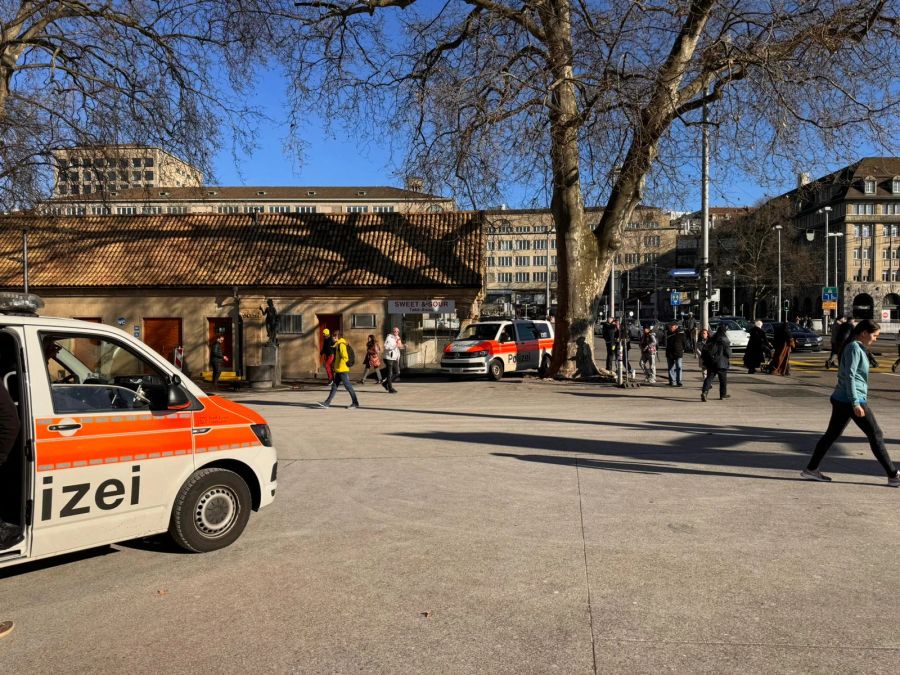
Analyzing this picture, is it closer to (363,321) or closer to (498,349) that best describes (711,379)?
(498,349)

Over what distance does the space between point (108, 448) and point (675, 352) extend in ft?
53.6

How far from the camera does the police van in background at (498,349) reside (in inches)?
878

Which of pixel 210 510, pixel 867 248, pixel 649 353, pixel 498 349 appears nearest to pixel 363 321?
pixel 498 349

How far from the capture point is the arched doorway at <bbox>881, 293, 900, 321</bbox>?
81931mm

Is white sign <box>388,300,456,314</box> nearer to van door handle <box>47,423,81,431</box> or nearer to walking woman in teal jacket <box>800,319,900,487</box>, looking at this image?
walking woman in teal jacket <box>800,319,900,487</box>

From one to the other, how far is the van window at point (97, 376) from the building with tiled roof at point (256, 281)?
20.0 meters

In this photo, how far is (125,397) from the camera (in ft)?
17.0

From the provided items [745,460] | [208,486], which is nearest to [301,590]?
[208,486]

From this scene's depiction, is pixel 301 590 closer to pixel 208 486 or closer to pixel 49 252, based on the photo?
pixel 208 486

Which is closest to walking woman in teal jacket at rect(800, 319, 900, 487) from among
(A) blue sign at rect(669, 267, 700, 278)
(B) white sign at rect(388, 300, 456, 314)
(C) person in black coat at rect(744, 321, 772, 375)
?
(C) person in black coat at rect(744, 321, 772, 375)

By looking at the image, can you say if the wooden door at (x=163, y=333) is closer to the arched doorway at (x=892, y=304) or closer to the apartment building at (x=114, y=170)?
the apartment building at (x=114, y=170)

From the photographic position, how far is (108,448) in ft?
15.8

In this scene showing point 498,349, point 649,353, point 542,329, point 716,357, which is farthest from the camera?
point 542,329

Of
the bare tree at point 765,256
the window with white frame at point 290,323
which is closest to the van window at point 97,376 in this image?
the window with white frame at point 290,323
